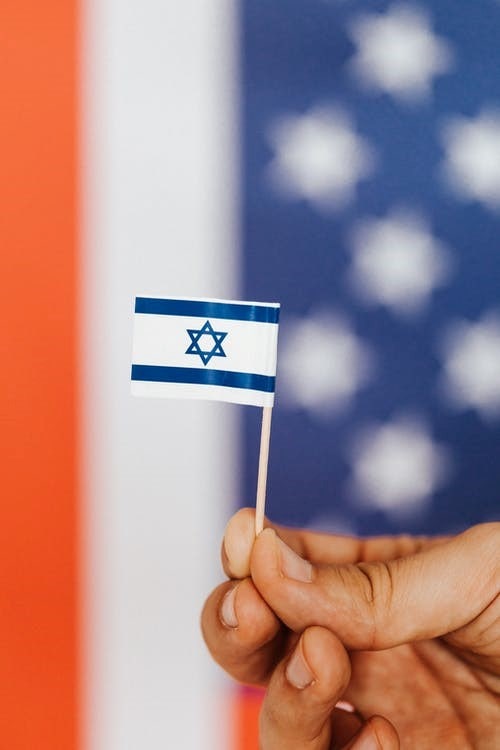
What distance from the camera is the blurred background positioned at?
1.06 meters

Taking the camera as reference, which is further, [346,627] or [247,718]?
[247,718]

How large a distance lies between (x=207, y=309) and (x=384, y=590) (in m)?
0.31

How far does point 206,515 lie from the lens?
1101mm

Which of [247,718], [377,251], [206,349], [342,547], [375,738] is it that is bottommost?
[247,718]

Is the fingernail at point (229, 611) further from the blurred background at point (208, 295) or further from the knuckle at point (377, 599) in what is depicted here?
the blurred background at point (208, 295)

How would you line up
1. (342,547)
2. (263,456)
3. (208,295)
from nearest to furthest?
(263,456) < (342,547) < (208,295)

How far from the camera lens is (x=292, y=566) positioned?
25.4 inches

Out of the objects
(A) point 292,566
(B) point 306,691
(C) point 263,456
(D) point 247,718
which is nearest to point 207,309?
(C) point 263,456

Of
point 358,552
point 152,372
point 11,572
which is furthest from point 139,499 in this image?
point 152,372

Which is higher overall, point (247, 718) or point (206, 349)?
point (206, 349)

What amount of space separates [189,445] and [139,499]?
12 centimetres

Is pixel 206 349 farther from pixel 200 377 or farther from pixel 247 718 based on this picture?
pixel 247 718

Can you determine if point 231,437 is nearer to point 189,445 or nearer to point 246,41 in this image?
point 189,445

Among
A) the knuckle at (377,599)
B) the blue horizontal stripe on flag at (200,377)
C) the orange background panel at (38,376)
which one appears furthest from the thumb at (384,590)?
the orange background panel at (38,376)
